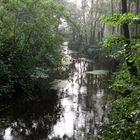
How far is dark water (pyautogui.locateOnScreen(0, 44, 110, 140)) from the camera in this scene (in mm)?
11289

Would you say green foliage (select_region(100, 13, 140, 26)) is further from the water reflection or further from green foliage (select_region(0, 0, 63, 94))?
green foliage (select_region(0, 0, 63, 94))

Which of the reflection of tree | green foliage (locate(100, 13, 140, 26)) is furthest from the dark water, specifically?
green foliage (locate(100, 13, 140, 26))

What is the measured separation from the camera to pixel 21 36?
16.7m

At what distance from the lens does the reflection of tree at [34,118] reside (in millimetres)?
11445

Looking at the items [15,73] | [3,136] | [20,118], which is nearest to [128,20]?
[3,136]

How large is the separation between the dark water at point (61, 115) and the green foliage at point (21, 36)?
5.49 feet

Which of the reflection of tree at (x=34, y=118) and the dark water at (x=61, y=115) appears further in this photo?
the reflection of tree at (x=34, y=118)

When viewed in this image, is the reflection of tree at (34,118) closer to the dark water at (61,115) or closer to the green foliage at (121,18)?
the dark water at (61,115)

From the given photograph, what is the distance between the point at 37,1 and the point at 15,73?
4.38 m

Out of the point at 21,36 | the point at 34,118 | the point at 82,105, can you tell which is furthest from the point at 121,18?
the point at 21,36

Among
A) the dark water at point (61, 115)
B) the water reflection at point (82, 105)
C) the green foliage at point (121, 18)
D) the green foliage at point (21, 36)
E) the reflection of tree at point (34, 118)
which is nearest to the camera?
the green foliage at point (121, 18)

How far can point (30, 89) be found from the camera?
17.1 m

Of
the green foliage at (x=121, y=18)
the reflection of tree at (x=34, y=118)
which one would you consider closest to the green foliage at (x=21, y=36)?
the reflection of tree at (x=34, y=118)

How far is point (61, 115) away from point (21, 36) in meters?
5.57
